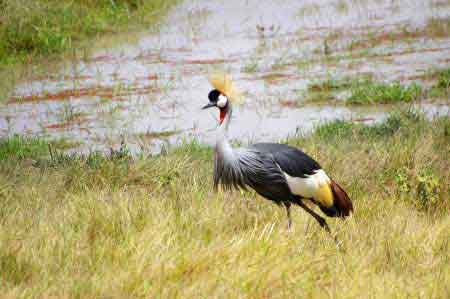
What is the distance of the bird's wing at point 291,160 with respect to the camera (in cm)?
549

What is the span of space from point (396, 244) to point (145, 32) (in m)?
9.16

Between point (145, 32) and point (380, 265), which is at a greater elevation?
point (145, 32)

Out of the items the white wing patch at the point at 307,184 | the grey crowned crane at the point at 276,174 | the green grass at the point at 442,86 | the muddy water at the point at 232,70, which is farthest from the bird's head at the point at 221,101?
the green grass at the point at 442,86

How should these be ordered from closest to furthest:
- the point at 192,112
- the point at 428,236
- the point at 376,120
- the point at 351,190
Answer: the point at 428,236 → the point at 351,190 → the point at 376,120 → the point at 192,112

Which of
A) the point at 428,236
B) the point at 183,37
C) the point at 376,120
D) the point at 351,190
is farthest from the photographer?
the point at 183,37

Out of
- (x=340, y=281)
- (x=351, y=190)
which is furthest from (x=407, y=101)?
(x=340, y=281)

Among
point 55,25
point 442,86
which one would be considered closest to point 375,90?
point 442,86

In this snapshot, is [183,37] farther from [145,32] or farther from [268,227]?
[268,227]

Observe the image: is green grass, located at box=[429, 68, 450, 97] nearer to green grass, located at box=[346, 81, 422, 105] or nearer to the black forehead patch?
green grass, located at box=[346, 81, 422, 105]

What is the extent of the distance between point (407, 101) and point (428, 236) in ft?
13.6

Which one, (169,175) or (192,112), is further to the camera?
(192,112)

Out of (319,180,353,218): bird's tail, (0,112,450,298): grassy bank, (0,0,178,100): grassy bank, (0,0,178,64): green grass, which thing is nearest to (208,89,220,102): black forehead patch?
(0,112,450,298): grassy bank

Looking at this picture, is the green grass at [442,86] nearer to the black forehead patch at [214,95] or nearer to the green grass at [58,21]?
the black forehead patch at [214,95]

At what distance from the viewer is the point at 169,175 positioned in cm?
656
